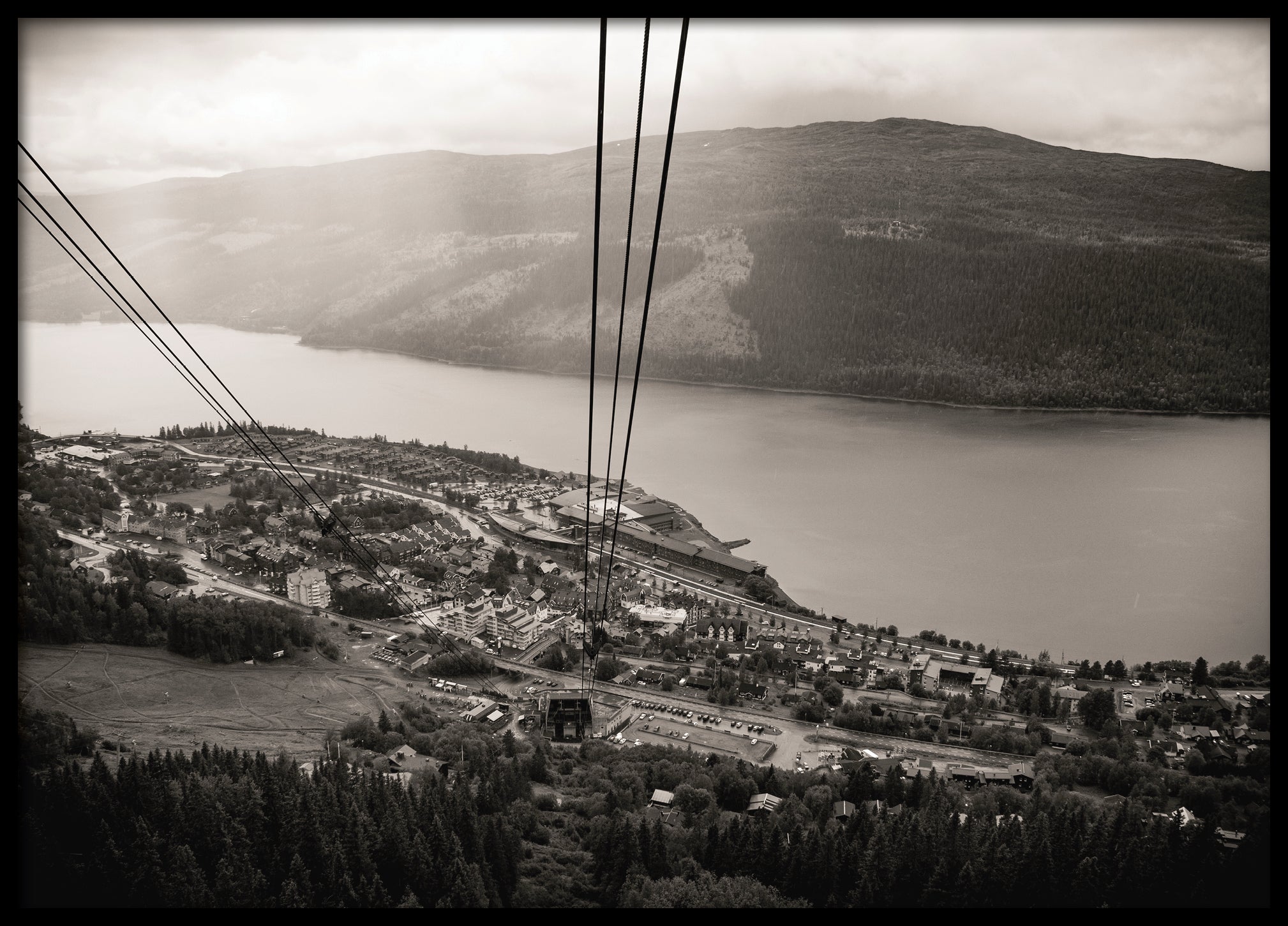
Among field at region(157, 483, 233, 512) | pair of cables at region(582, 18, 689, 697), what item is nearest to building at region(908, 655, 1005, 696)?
pair of cables at region(582, 18, 689, 697)

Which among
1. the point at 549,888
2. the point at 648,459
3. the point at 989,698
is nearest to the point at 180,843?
the point at 549,888

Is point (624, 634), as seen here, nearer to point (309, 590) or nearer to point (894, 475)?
point (309, 590)

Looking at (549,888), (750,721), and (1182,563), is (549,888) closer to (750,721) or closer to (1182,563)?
(750,721)

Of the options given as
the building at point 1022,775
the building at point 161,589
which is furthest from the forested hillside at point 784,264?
the building at point 1022,775

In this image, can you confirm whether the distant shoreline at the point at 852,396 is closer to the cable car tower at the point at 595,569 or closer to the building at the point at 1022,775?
the cable car tower at the point at 595,569

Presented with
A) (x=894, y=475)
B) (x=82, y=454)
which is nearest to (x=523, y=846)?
(x=894, y=475)

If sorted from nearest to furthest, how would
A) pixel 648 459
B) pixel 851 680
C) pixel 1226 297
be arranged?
pixel 851 680, pixel 648 459, pixel 1226 297

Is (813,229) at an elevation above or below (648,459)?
above
